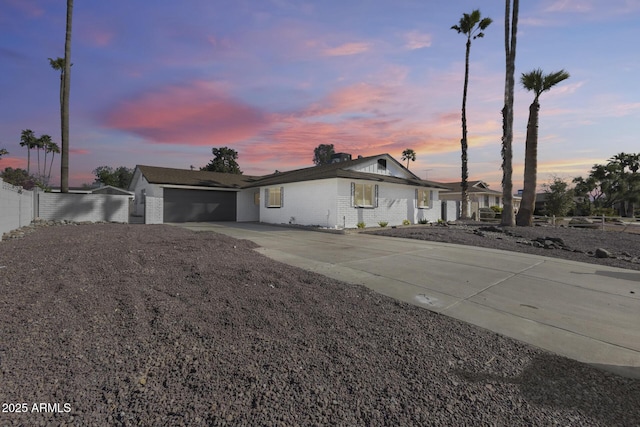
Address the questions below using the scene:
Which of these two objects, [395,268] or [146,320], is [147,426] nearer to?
[146,320]

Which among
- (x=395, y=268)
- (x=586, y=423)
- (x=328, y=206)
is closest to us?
(x=586, y=423)

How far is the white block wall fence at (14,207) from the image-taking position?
30.0 feet

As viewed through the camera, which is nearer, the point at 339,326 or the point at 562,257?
the point at 339,326

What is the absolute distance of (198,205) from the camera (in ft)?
68.6

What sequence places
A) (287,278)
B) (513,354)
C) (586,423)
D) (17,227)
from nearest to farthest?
(586,423), (513,354), (287,278), (17,227)

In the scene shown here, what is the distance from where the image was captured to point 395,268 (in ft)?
20.6

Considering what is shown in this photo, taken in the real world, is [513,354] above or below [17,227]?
below

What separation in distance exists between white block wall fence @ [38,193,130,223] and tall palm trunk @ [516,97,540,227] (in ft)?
77.8

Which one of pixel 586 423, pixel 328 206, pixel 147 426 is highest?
pixel 328 206

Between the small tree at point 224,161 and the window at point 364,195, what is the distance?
3203 cm

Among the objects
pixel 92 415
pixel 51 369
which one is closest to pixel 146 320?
pixel 51 369

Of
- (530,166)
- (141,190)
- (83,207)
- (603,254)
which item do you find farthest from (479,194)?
(83,207)

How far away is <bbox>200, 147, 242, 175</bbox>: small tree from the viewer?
1700 inches

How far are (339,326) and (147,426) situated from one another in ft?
6.28
